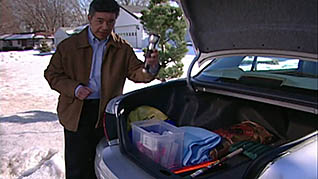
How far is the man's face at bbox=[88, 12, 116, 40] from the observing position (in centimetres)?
229

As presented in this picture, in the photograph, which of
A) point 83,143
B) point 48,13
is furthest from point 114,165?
point 48,13

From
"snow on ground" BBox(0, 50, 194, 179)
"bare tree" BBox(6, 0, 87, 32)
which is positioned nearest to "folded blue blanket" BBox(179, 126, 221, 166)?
"snow on ground" BBox(0, 50, 194, 179)

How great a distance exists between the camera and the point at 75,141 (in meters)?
2.62

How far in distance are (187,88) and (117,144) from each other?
82 cm

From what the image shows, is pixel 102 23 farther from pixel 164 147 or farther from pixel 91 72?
pixel 164 147

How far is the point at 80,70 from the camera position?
244 centimetres

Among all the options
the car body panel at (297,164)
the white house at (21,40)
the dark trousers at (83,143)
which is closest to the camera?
the car body panel at (297,164)

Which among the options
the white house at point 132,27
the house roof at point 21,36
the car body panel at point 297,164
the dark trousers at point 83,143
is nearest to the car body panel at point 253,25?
the car body panel at point 297,164

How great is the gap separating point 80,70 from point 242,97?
121cm

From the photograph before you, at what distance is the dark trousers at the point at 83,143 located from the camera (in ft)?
8.41

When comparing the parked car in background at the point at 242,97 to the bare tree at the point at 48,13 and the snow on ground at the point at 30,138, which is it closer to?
the snow on ground at the point at 30,138

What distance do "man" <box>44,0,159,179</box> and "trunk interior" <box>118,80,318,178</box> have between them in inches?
9.0

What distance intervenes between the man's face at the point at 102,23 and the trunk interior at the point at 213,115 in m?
0.50

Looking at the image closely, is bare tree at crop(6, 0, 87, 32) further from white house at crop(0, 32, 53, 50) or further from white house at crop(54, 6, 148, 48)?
white house at crop(54, 6, 148, 48)
